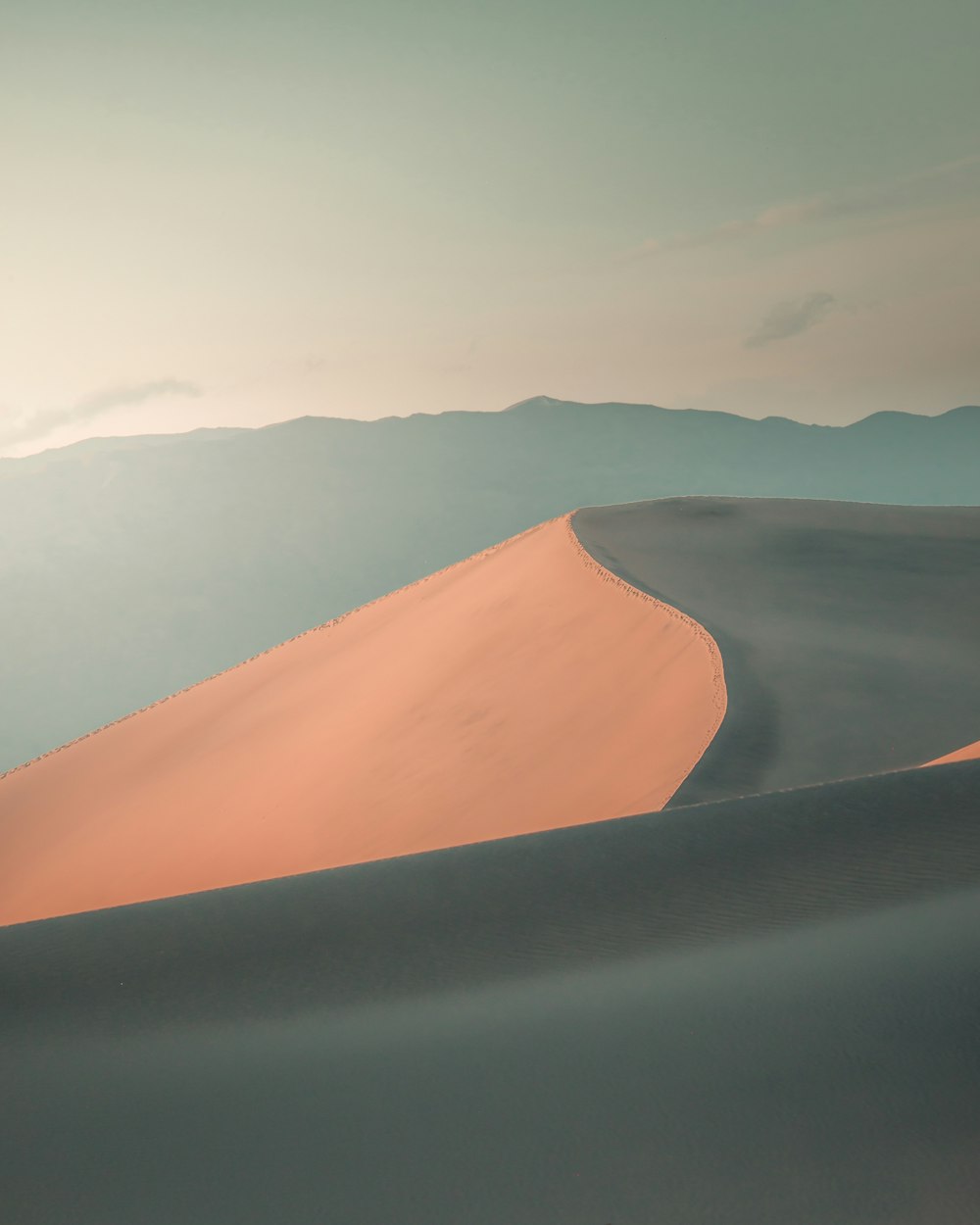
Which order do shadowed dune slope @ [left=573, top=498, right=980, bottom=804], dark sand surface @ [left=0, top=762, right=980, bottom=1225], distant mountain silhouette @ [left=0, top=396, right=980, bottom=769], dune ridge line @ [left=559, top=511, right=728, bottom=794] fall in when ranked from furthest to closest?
distant mountain silhouette @ [left=0, top=396, right=980, bottom=769] → dune ridge line @ [left=559, top=511, right=728, bottom=794] → shadowed dune slope @ [left=573, top=498, right=980, bottom=804] → dark sand surface @ [left=0, top=762, right=980, bottom=1225]

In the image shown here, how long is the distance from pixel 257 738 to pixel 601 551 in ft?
18.8

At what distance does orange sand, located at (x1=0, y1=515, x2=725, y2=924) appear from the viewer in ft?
28.5

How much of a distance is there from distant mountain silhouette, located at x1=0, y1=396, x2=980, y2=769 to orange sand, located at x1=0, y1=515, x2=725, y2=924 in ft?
276

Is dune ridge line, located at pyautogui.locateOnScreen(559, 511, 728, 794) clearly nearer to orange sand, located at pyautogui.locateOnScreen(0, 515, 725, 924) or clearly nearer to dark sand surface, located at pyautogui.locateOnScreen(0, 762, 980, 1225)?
orange sand, located at pyautogui.locateOnScreen(0, 515, 725, 924)

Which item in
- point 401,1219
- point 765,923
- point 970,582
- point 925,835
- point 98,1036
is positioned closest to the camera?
point 401,1219

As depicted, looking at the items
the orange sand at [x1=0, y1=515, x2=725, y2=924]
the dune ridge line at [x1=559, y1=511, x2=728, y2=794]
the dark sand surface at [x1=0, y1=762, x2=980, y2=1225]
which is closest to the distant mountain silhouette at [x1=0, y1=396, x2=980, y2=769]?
the orange sand at [x1=0, y1=515, x2=725, y2=924]

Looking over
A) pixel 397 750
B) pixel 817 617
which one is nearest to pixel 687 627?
pixel 817 617

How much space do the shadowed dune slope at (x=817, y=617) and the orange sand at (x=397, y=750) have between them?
0.44m

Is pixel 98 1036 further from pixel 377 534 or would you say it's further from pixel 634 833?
pixel 377 534

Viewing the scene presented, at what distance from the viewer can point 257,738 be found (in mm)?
14195

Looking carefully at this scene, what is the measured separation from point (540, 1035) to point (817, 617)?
979 cm

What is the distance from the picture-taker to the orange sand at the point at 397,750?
868 cm

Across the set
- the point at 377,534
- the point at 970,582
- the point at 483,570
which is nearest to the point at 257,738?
the point at 483,570

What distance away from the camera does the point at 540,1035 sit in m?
2.96
